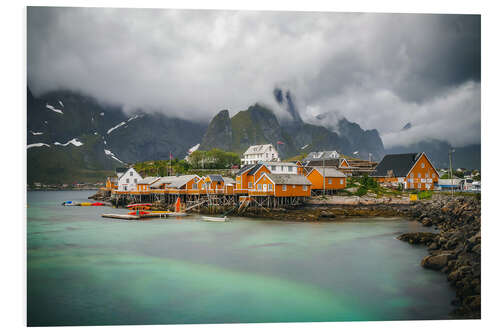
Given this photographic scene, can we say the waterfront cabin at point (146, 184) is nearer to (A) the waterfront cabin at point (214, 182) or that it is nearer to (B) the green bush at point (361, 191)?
(A) the waterfront cabin at point (214, 182)

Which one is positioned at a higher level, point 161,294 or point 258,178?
point 258,178

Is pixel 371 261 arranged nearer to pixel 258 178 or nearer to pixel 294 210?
pixel 294 210

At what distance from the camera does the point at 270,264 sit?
7.39 meters

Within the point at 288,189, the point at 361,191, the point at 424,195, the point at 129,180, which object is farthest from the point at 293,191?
the point at 129,180

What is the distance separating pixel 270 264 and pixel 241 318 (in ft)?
7.86

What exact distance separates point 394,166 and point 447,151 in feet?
42.0

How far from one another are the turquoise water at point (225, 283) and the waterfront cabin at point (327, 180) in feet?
35.6

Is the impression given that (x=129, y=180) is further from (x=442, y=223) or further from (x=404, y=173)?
(x=442, y=223)

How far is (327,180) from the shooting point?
2019 centimetres

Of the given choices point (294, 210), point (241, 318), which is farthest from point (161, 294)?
point (294, 210)

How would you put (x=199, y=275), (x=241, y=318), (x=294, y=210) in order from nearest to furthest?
(x=241, y=318)
(x=199, y=275)
(x=294, y=210)

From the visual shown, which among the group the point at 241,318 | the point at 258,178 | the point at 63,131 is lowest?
the point at 241,318

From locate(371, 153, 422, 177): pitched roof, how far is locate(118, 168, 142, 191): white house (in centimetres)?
1983

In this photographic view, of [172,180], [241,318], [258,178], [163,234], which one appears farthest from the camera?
[172,180]
